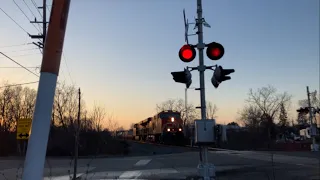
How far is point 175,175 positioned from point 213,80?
8948 millimetres

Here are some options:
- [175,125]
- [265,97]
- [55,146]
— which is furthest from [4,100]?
[265,97]

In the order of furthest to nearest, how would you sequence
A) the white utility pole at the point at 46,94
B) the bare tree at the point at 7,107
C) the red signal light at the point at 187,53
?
the bare tree at the point at 7,107 → the red signal light at the point at 187,53 → the white utility pole at the point at 46,94

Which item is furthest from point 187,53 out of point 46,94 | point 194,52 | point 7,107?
point 7,107

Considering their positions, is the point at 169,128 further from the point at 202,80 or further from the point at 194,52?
the point at 194,52

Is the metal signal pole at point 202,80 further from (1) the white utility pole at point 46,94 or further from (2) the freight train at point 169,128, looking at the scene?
(2) the freight train at point 169,128

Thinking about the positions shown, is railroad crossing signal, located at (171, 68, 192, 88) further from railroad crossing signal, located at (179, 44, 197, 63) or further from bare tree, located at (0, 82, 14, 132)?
bare tree, located at (0, 82, 14, 132)

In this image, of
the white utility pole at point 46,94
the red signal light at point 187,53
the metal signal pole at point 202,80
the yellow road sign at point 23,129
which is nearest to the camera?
the white utility pole at point 46,94

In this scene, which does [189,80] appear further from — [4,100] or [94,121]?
[4,100]

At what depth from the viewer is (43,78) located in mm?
5512

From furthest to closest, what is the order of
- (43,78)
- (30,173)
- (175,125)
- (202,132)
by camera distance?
(175,125)
(202,132)
(43,78)
(30,173)

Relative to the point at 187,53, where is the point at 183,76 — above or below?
below

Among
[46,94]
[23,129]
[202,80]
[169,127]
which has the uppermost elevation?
[169,127]

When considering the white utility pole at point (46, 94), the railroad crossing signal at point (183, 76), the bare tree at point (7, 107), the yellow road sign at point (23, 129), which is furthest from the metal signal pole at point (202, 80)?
the bare tree at point (7, 107)

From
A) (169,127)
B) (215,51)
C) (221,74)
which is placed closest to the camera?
(221,74)
